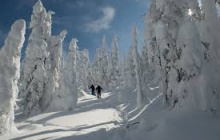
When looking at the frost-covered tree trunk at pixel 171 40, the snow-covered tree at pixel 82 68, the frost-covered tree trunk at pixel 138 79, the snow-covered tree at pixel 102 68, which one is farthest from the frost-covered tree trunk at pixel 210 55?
the snow-covered tree at pixel 102 68

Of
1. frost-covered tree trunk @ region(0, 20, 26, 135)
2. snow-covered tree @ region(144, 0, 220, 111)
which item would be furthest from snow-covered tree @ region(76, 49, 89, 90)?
snow-covered tree @ region(144, 0, 220, 111)

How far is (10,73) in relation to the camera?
19016 mm

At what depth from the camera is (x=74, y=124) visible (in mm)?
21328

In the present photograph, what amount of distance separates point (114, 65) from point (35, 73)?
184ft

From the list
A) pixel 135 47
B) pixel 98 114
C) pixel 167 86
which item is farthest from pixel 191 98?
pixel 135 47

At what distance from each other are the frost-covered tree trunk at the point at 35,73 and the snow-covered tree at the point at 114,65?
5127 centimetres

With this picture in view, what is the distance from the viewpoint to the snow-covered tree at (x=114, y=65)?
84.8 m

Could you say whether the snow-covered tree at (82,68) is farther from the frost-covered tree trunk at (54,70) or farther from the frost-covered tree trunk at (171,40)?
the frost-covered tree trunk at (171,40)

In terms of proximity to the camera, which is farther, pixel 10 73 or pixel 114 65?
pixel 114 65

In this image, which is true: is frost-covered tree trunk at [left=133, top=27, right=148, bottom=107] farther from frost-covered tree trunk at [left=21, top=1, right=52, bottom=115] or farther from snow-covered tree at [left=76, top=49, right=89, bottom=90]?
snow-covered tree at [left=76, top=49, right=89, bottom=90]

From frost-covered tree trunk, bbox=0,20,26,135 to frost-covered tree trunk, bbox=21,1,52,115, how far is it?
1152 cm

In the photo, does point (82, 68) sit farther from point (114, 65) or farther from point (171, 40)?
point (171, 40)

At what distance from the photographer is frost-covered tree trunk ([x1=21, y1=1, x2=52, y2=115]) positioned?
30.9m

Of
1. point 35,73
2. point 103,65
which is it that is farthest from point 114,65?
point 35,73
